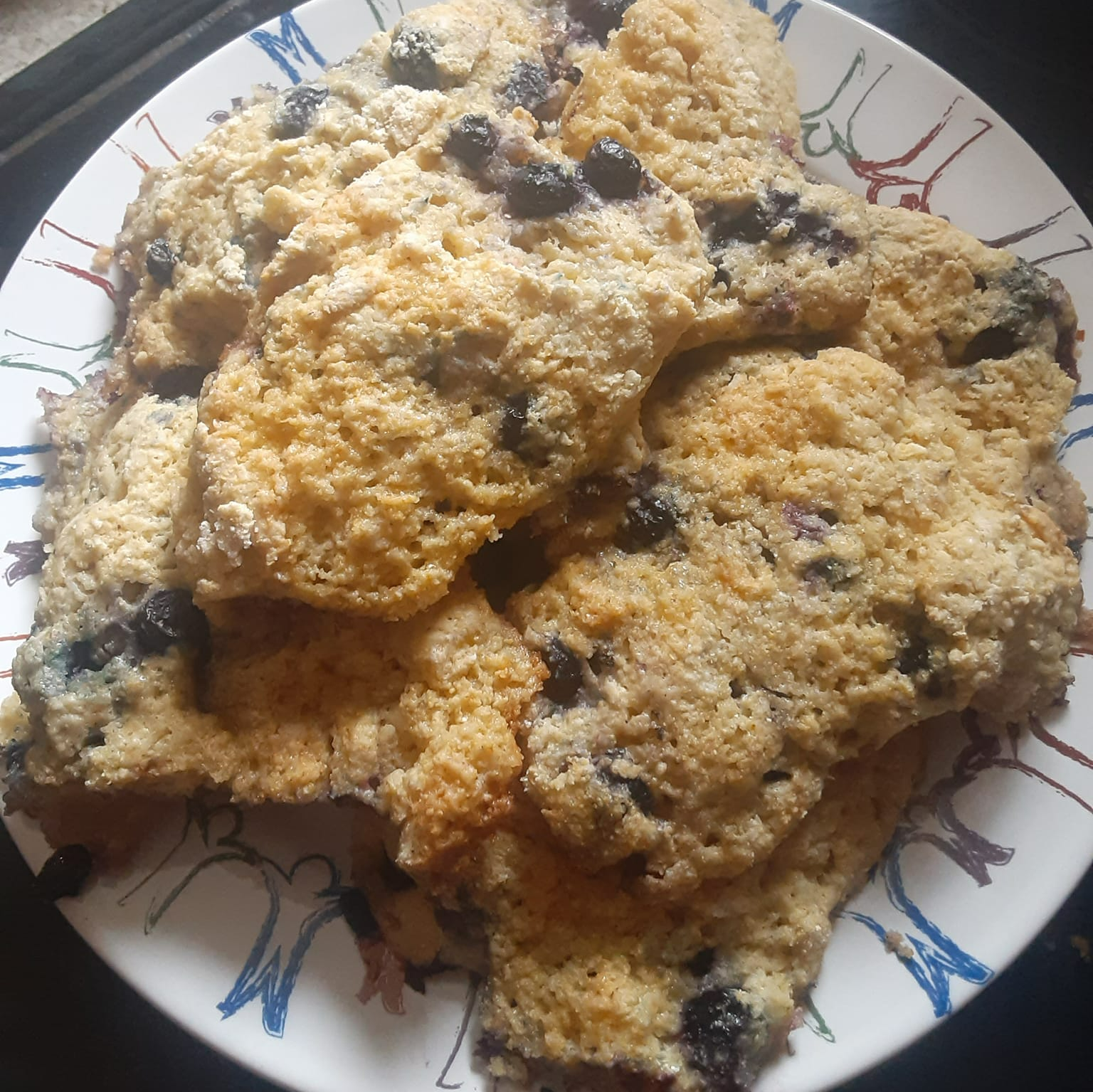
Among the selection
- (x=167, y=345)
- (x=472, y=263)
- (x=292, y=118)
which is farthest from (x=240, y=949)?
(x=292, y=118)

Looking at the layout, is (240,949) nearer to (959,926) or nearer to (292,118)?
(959,926)

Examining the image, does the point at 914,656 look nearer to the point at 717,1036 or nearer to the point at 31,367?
the point at 717,1036

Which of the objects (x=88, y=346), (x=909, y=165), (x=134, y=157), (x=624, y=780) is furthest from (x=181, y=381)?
(x=909, y=165)

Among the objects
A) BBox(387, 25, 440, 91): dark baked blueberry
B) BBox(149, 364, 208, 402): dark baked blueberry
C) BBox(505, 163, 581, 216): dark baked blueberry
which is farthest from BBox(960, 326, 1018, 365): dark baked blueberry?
BBox(149, 364, 208, 402): dark baked blueberry

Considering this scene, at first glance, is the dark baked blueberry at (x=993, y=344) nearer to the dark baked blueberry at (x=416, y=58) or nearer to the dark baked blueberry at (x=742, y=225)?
the dark baked blueberry at (x=742, y=225)

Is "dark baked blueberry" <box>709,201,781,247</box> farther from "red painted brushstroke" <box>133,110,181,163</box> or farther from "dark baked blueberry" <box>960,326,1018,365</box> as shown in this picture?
"red painted brushstroke" <box>133,110,181,163</box>

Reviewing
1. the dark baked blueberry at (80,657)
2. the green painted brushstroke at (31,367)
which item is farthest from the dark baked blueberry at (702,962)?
the green painted brushstroke at (31,367)

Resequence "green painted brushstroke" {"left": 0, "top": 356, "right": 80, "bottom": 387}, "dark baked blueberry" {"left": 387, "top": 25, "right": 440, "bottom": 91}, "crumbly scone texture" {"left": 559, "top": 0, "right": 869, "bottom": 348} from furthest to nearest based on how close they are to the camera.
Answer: "green painted brushstroke" {"left": 0, "top": 356, "right": 80, "bottom": 387}
"dark baked blueberry" {"left": 387, "top": 25, "right": 440, "bottom": 91}
"crumbly scone texture" {"left": 559, "top": 0, "right": 869, "bottom": 348}
